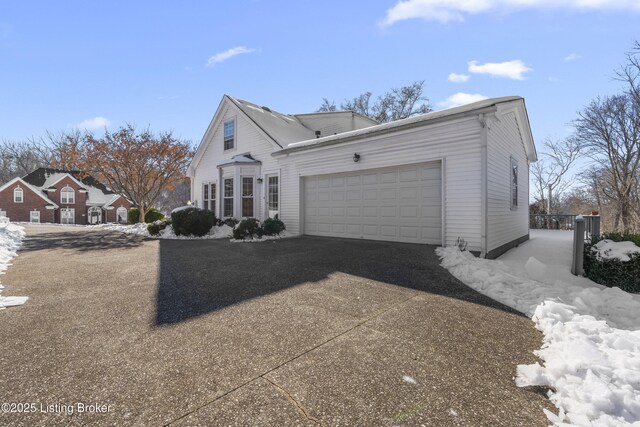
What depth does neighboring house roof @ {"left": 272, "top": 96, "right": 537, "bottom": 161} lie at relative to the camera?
6.71 m

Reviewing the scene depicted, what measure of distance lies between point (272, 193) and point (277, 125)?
4318 mm

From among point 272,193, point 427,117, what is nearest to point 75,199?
point 272,193

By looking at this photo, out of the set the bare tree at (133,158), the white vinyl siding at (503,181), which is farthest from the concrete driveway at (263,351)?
the bare tree at (133,158)

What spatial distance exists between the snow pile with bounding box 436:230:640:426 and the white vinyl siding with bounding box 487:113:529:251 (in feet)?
6.44

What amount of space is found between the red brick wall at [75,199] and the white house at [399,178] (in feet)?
104

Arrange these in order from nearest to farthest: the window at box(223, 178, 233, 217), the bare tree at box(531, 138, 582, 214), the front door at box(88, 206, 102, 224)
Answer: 1. the window at box(223, 178, 233, 217)
2. the bare tree at box(531, 138, 582, 214)
3. the front door at box(88, 206, 102, 224)

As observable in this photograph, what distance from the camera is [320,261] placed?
6.38m

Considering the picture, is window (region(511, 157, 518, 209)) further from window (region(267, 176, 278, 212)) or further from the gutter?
window (region(267, 176, 278, 212))

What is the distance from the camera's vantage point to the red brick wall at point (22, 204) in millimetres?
32000

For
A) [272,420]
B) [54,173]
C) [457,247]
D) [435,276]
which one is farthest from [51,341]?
[54,173]

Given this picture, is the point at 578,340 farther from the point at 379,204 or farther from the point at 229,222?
the point at 229,222

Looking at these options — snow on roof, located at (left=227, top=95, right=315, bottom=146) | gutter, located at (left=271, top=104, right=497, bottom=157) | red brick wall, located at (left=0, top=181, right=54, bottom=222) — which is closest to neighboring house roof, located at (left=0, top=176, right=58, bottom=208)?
red brick wall, located at (left=0, top=181, right=54, bottom=222)

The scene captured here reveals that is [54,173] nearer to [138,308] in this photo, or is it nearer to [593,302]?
[138,308]

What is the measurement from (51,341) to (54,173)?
146 feet
